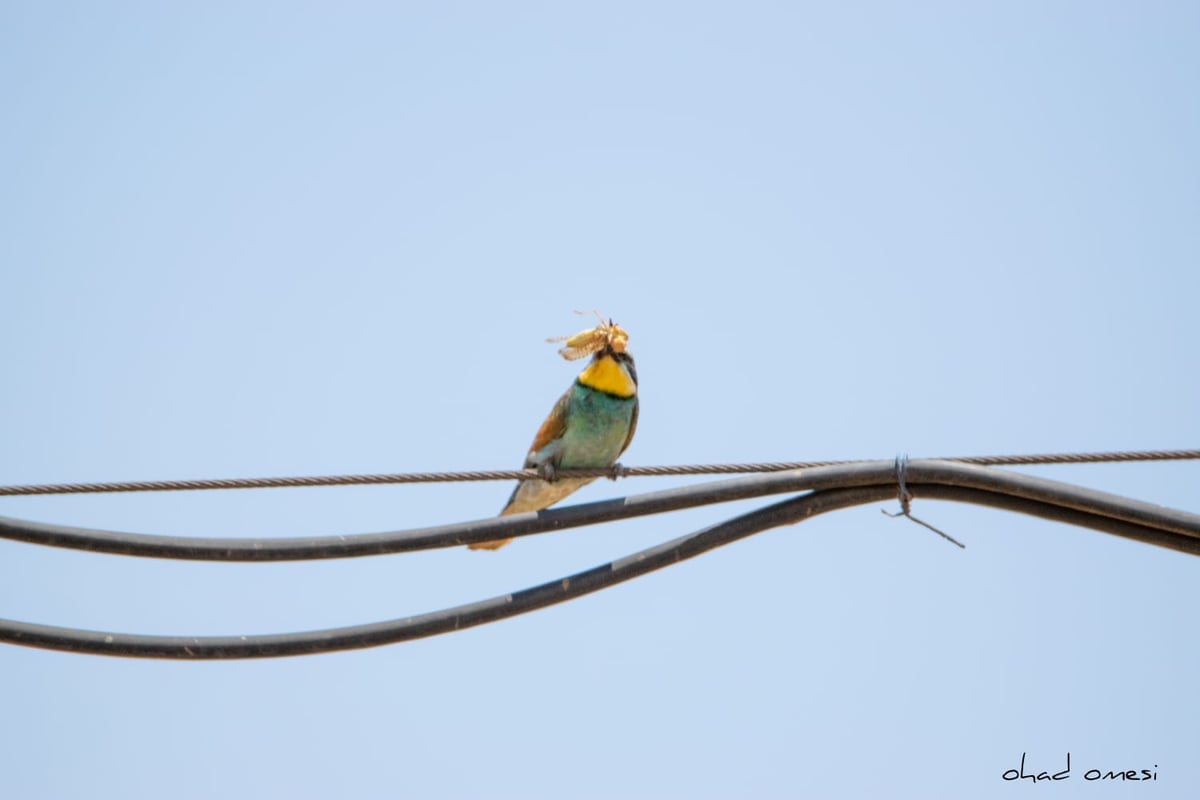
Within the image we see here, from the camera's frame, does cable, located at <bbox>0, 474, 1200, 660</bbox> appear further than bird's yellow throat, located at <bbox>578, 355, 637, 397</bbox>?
No

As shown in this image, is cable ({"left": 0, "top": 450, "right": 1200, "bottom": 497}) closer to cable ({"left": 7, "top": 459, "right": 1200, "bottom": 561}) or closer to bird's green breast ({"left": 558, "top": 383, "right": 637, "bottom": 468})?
cable ({"left": 7, "top": 459, "right": 1200, "bottom": 561})

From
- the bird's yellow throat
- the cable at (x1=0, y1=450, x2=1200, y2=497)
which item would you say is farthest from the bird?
the cable at (x1=0, y1=450, x2=1200, y2=497)

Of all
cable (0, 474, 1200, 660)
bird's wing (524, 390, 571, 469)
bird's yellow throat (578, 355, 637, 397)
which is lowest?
cable (0, 474, 1200, 660)

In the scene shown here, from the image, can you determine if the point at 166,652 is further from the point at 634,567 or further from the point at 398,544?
the point at 634,567

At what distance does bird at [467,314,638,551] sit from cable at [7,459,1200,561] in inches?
83.8

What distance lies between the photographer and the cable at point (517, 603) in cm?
325

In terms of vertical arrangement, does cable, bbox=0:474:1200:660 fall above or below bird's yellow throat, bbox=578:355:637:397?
below

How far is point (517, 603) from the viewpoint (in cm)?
334

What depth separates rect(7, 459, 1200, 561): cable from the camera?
312 centimetres

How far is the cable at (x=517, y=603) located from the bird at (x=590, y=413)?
7.17 feet

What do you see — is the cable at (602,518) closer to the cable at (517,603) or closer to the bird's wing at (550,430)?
the cable at (517,603)

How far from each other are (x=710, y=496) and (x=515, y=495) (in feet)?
8.97

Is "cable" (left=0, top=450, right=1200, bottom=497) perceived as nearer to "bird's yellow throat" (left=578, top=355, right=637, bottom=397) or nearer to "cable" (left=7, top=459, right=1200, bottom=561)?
"cable" (left=7, top=459, right=1200, bottom=561)

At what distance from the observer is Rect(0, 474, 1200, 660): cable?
128 inches
